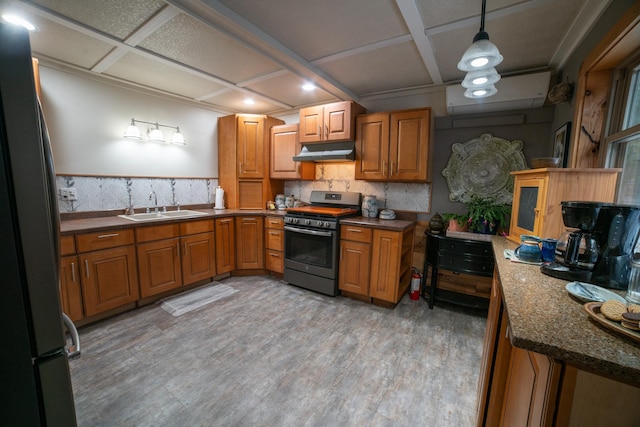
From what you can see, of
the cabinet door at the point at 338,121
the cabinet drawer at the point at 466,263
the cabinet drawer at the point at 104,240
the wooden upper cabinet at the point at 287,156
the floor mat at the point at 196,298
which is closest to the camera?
the cabinet drawer at the point at 104,240

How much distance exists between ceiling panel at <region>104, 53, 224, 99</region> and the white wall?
0.83ft

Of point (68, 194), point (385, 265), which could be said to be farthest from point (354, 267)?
point (68, 194)

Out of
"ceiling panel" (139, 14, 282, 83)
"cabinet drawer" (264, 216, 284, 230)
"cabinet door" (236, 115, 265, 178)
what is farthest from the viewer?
"cabinet door" (236, 115, 265, 178)

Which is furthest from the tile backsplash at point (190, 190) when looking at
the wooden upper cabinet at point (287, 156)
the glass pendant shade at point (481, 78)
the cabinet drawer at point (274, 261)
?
the glass pendant shade at point (481, 78)

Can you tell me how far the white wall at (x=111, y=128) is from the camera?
2.46 meters

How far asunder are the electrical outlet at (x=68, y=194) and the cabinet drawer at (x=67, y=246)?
713 mm

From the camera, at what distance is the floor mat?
8.53 feet

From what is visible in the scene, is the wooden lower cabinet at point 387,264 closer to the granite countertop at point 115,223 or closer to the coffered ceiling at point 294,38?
the granite countertop at point 115,223

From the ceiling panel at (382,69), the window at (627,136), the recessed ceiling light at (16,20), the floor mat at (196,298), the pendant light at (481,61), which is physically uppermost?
the ceiling panel at (382,69)

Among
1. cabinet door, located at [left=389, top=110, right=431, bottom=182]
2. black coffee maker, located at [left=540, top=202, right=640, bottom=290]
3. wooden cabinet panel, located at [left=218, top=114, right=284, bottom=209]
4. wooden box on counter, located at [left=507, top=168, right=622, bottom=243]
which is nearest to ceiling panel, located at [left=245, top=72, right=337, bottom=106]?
wooden cabinet panel, located at [left=218, top=114, right=284, bottom=209]

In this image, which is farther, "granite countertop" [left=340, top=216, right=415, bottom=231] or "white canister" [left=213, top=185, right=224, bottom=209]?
"white canister" [left=213, top=185, right=224, bottom=209]

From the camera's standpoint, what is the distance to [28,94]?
628 millimetres

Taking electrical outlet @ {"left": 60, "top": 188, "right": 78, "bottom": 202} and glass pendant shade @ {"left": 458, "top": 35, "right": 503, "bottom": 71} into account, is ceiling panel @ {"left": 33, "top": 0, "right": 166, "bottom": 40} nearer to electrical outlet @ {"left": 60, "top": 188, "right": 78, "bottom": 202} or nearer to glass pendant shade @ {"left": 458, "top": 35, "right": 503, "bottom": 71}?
electrical outlet @ {"left": 60, "top": 188, "right": 78, "bottom": 202}

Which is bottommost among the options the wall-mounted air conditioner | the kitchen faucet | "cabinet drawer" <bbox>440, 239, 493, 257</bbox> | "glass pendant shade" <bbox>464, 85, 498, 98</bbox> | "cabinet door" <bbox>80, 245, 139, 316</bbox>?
"cabinet door" <bbox>80, 245, 139, 316</bbox>
